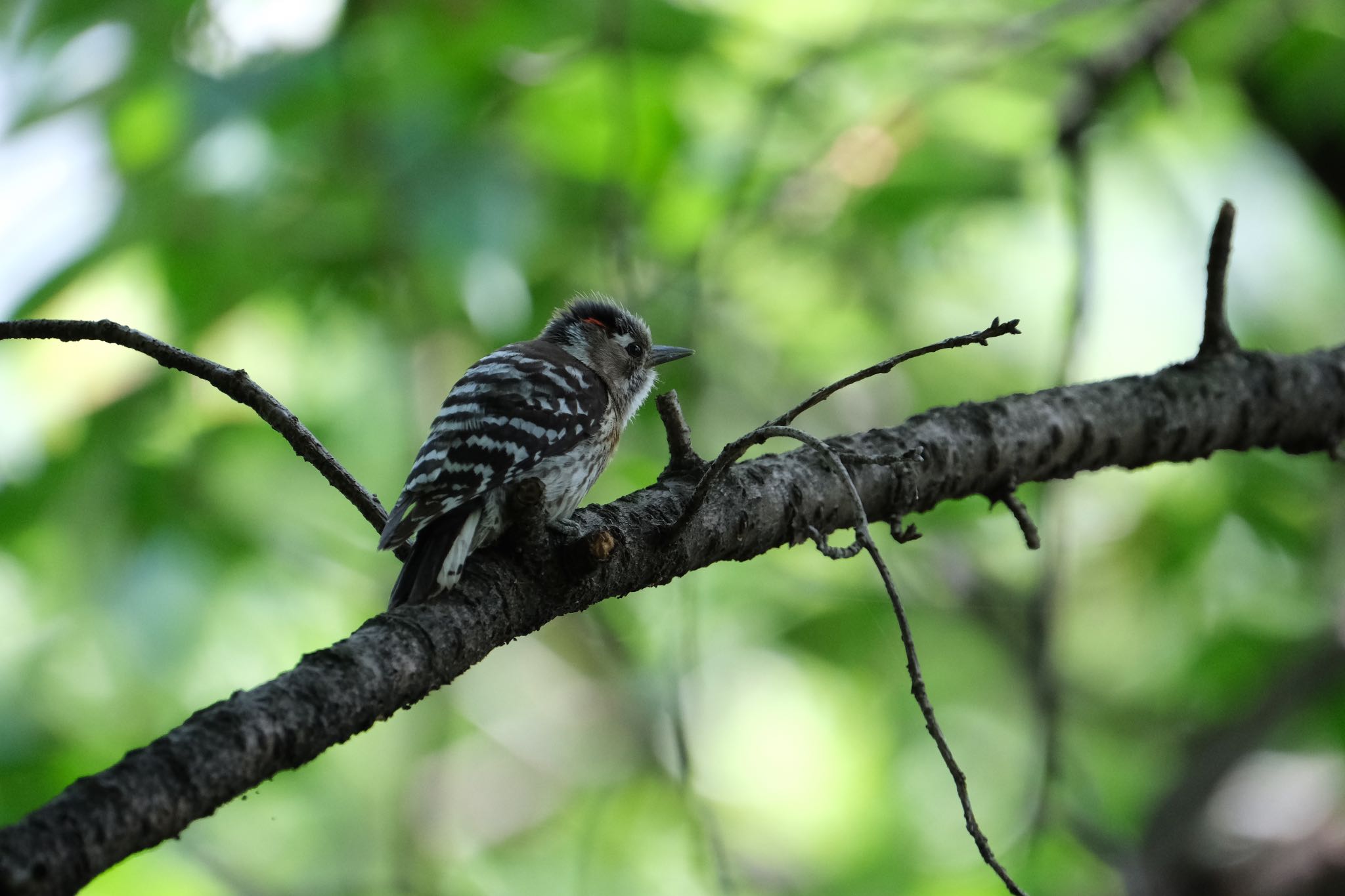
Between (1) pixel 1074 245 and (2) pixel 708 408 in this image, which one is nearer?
(1) pixel 1074 245

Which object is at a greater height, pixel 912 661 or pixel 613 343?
pixel 613 343

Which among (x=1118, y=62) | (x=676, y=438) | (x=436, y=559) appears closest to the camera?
(x=436, y=559)

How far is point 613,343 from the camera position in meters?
4.55

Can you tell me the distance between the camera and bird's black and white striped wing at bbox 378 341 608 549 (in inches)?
105

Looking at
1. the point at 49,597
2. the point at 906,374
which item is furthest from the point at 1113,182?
the point at 49,597

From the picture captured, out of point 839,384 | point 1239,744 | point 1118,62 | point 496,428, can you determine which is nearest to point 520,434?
point 496,428

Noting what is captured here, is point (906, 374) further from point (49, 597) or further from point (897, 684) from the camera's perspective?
point (49, 597)

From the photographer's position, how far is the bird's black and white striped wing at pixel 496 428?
105 inches

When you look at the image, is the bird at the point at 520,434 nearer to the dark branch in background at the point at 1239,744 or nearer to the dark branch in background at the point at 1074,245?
the dark branch in background at the point at 1074,245

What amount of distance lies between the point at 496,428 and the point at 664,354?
1.44 m

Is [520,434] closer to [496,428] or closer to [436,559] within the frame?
[496,428]

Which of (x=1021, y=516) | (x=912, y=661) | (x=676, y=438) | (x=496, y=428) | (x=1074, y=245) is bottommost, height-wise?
(x=912, y=661)

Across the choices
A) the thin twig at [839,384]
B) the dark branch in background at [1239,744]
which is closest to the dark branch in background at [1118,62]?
the thin twig at [839,384]

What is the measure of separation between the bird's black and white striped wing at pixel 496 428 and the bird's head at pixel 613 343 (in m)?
0.50
